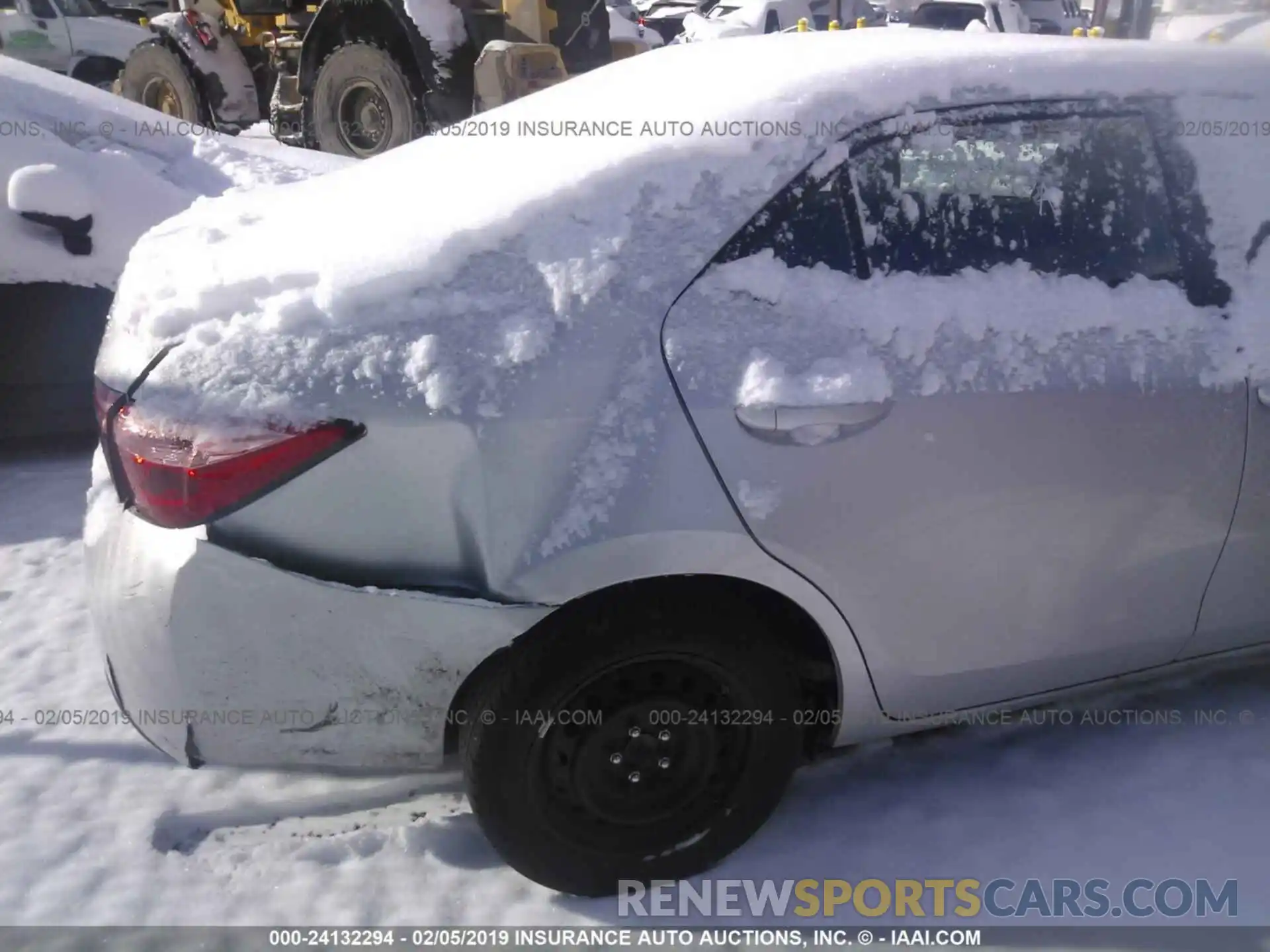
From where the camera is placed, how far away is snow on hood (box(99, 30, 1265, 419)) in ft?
6.31

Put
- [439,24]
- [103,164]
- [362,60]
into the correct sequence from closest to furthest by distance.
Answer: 1. [103,164]
2. [439,24]
3. [362,60]

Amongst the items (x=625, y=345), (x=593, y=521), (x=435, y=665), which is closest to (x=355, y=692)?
(x=435, y=665)

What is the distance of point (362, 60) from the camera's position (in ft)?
27.4

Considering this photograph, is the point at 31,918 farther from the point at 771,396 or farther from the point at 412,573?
the point at 771,396

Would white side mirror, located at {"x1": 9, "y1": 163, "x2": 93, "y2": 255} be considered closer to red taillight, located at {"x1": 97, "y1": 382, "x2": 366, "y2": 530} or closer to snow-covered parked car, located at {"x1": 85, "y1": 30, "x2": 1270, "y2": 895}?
snow-covered parked car, located at {"x1": 85, "y1": 30, "x2": 1270, "y2": 895}

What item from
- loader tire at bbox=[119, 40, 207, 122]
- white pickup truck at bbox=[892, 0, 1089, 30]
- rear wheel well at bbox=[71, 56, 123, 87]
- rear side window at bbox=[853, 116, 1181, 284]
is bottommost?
white pickup truck at bbox=[892, 0, 1089, 30]

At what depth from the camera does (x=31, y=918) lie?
2.24 meters

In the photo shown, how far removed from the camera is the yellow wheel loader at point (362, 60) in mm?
7758

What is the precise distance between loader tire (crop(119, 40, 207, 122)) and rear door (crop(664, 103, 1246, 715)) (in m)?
9.34

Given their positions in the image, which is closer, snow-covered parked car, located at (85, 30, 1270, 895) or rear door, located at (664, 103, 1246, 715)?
snow-covered parked car, located at (85, 30, 1270, 895)

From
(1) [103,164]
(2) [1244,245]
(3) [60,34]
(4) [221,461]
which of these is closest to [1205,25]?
(2) [1244,245]

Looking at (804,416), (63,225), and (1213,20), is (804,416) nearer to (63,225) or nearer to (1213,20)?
(63,225)

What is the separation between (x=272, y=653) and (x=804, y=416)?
104 cm

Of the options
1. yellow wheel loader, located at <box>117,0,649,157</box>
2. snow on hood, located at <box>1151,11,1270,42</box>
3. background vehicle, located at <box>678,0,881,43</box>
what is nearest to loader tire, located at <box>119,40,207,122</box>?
yellow wheel loader, located at <box>117,0,649,157</box>
